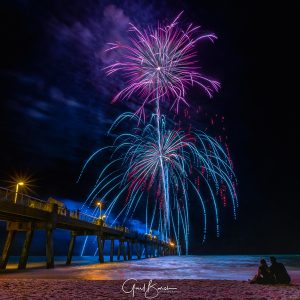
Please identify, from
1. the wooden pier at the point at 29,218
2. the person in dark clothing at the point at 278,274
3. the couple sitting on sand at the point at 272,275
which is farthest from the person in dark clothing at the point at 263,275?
the wooden pier at the point at 29,218

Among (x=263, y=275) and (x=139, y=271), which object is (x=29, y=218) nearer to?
(x=139, y=271)

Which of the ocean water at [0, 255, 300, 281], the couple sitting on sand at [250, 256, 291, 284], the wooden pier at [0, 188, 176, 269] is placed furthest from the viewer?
the wooden pier at [0, 188, 176, 269]

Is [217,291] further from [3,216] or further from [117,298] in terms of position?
[3,216]

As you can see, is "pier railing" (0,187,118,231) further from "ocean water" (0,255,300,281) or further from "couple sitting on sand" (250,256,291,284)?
"couple sitting on sand" (250,256,291,284)

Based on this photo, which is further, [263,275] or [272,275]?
[263,275]

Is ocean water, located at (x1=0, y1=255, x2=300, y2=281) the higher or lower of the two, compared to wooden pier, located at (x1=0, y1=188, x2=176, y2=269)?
lower

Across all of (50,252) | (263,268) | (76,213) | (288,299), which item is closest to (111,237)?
(76,213)

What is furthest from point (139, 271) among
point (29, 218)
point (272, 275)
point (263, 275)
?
point (272, 275)

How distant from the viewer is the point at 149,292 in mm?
13289

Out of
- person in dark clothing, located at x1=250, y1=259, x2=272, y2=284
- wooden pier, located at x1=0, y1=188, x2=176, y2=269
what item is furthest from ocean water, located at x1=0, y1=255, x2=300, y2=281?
person in dark clothing, located at x1=250, y1=259, x2=272, y2=284

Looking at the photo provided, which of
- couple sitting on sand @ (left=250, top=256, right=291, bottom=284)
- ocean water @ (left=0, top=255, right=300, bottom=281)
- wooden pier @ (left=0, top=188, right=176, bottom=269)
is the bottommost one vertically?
couple sitting on sand @ (left=250, top=256, right=291, bottom=284)

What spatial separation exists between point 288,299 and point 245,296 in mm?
1370

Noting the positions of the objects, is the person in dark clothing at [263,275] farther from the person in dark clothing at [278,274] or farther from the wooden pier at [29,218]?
the wooden pier at [29,218]

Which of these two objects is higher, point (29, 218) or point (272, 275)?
point (29, 218)
